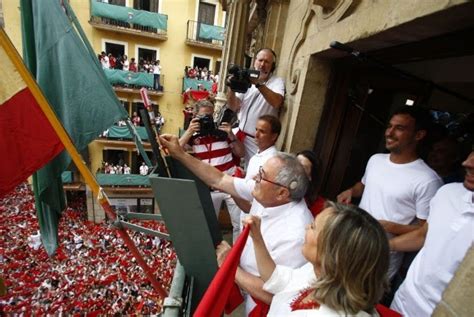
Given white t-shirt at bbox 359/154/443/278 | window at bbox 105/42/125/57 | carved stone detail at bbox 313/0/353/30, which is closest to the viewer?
white t-shirt at bbox 359/154/443/278

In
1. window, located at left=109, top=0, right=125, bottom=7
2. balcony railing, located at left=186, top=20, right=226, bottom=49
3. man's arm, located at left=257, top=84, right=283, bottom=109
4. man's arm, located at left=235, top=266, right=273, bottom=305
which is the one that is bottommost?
man's arm, located at left=235, top=266, right=273, bottom=305

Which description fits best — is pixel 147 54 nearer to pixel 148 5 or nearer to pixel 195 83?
pixel 148 5

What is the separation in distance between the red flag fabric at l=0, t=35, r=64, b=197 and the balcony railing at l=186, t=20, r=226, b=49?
1611 cm

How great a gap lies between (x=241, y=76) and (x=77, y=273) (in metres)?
9.59

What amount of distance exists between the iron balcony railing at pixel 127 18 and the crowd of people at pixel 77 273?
11.2 m

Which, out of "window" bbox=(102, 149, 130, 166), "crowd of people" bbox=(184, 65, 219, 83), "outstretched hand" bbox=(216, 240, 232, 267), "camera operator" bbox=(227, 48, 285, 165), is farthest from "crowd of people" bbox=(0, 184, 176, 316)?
"crowd of people" bbox=(184, 65, 219, 83)

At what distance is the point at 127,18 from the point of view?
15805mm

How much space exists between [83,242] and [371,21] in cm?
1299

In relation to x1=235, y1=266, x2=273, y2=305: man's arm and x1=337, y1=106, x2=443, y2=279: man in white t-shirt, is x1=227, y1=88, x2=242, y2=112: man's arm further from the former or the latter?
x1=235, y1=266, x2=273, y2=305: man's arm

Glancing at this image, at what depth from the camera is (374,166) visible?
2297 millimetres

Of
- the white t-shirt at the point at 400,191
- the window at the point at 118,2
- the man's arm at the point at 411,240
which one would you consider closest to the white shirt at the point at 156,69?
the window at the point at 118,2

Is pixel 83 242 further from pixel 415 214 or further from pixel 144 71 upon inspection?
pixel 415 214

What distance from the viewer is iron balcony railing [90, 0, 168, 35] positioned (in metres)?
15.5

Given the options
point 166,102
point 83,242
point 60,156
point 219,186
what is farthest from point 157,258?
point 166,102
